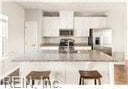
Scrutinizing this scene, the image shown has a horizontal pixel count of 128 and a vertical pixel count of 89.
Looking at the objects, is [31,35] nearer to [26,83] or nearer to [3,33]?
[3,33]

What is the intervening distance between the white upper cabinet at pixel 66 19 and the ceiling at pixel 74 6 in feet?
0.15

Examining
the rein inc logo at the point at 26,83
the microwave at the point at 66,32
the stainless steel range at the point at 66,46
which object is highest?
the microwave at the point at 66,32

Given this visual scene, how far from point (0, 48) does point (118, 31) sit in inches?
47.8

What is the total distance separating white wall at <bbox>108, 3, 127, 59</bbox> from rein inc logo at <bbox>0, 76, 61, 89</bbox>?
0.73m

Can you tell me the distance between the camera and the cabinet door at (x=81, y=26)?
1.69 meters

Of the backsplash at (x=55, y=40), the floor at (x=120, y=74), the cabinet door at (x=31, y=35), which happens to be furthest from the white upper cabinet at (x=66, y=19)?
the floor at (x=120, y=74)

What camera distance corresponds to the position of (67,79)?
1.79m

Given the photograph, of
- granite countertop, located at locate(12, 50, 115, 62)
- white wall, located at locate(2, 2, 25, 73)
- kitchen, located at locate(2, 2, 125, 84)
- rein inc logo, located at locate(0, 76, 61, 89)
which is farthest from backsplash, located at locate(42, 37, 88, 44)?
rein inc logo, located at locate(0, 76, 61, 89)

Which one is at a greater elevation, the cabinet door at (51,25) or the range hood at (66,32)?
the cabinet door at (51,25)

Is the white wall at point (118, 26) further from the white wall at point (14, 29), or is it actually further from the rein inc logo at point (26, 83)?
the white wall at point (14, 29)

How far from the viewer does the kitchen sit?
5.50ft

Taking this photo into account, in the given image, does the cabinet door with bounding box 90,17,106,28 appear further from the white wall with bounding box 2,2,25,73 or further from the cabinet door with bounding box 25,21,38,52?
the white wall with bounding box 2,2,25,73

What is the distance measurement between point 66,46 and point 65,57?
0.12 m

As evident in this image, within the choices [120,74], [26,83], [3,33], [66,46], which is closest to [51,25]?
Result: [66,46]
